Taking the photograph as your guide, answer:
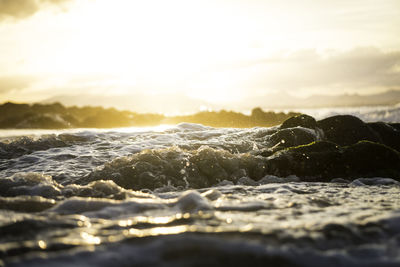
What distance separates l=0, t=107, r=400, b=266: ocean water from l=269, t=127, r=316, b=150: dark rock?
7.50ft

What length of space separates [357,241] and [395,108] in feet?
94.9

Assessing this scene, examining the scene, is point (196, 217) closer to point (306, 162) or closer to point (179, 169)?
point (179, 169)

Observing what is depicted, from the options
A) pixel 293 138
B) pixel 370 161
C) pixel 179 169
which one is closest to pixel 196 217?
pixel 179 169

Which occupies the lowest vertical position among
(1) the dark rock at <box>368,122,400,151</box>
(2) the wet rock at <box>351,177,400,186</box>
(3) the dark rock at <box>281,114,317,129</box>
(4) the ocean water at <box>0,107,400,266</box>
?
(2) the wet rock at <box>351,177,400,186</box>

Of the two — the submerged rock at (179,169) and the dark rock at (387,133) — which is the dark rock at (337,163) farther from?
the dark rock at (387,133)

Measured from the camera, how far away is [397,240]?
3.12 metres

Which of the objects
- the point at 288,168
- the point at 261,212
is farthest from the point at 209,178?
the point at 261,212

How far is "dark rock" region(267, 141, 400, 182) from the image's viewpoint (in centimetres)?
652

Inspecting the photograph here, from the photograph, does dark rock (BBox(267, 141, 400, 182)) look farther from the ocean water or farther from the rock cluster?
the ocean water

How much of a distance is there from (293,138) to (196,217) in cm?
628

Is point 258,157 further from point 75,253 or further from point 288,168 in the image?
point 75,253

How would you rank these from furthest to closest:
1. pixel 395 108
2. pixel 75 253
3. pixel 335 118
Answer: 1. pixel 395 108
2. pixel 335 118
3. pixel 75 253

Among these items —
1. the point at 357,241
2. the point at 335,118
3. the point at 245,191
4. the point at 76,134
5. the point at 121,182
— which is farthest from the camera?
the point at 76,134

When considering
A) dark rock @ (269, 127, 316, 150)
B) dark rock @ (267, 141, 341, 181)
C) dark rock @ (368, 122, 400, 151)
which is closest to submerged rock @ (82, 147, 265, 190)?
dark rock @ (267, 141, 341, 181)
